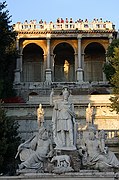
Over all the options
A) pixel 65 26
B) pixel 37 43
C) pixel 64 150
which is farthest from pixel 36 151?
pixel 37 43

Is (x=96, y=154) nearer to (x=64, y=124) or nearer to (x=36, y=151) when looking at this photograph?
(x=64, y=124)

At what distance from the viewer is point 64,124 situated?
19.7 meters

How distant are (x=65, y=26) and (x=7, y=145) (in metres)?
30.5

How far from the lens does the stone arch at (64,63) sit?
5722 centimetres

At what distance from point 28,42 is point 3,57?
13530 millimetres

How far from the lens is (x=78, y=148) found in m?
19.5

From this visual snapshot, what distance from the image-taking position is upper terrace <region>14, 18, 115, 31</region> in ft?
174

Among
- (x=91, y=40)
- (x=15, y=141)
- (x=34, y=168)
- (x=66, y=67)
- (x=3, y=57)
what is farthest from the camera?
(x=66, y=67)

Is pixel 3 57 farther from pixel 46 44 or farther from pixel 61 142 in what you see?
pixel 61 142

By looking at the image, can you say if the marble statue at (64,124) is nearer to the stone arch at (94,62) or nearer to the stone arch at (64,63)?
the stone arch at (64,63)

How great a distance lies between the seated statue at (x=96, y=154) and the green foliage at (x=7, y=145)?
604 centimetres

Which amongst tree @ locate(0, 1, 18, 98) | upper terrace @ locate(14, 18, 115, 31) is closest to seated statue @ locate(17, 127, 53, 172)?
tree @ locate(0, 1, 18, 98)

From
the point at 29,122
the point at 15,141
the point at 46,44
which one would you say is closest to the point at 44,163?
the point at 15,141

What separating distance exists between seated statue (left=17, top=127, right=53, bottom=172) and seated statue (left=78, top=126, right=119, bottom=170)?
1436mm
